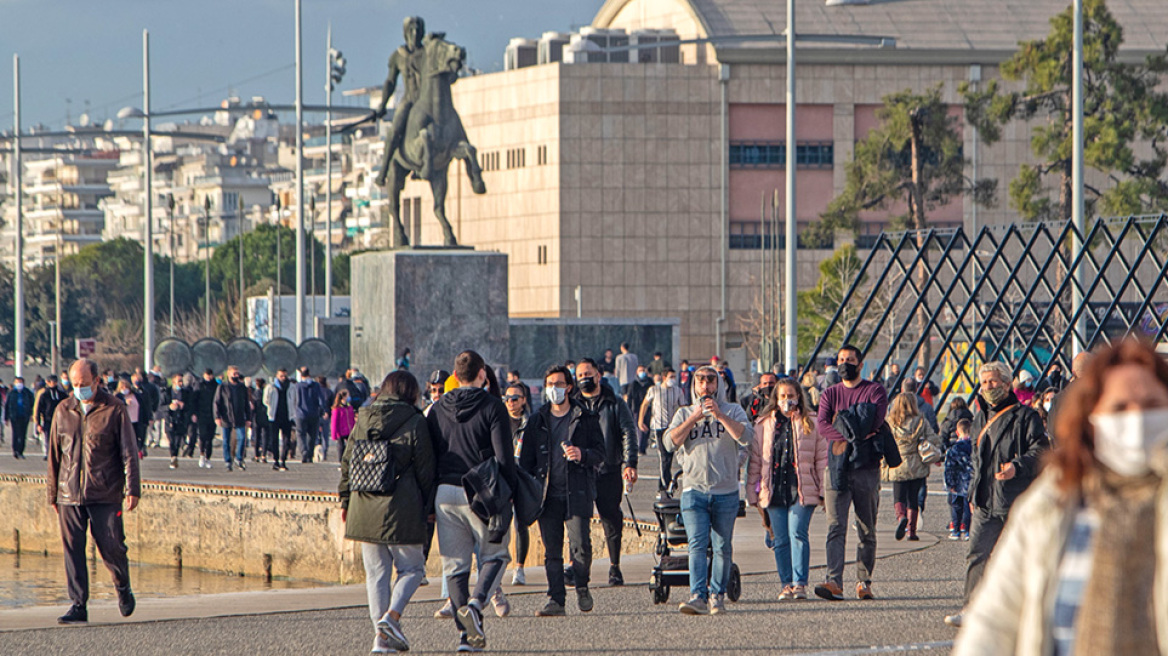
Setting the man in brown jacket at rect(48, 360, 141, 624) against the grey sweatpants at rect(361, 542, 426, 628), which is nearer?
the grey sweatpants at rect(361, 542, 426, 628)

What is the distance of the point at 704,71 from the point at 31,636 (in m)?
81.7

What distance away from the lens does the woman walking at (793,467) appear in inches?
481

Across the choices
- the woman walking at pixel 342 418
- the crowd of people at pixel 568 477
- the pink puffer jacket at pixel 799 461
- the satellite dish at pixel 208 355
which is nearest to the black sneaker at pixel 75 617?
the crowd of people at pixel 568 477

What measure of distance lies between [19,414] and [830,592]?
2516cm

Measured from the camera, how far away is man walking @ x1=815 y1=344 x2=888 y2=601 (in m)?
12.2

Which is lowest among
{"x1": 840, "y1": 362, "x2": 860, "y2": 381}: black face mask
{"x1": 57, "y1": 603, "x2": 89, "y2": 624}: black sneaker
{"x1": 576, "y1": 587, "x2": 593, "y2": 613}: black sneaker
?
{"x1": 57, "y1": 603, "x2": 89, "y2": 624}: black sneaker

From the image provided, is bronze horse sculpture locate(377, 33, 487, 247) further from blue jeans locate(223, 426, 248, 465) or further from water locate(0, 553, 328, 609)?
water locate(0, 553, 328, 609)

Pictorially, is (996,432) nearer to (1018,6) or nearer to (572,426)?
(572,426)

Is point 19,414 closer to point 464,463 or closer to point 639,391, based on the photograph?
point 639,391

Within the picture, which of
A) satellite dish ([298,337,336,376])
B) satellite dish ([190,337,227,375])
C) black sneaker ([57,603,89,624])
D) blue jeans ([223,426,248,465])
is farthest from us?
satellite dish ([298,337,336,376])

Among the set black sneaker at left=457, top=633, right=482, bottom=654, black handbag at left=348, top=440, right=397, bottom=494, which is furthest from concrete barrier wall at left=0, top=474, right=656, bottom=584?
black handbag at left=348, top=440, right=397, bottom=494

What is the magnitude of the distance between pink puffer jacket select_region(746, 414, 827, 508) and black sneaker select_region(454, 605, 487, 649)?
276 cm

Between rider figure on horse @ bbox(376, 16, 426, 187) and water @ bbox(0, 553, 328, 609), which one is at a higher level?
rider figure on horse @ bbox(376, 16, 426, 187)

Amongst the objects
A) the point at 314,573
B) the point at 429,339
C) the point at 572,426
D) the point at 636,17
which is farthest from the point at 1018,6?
the point at 572,426
